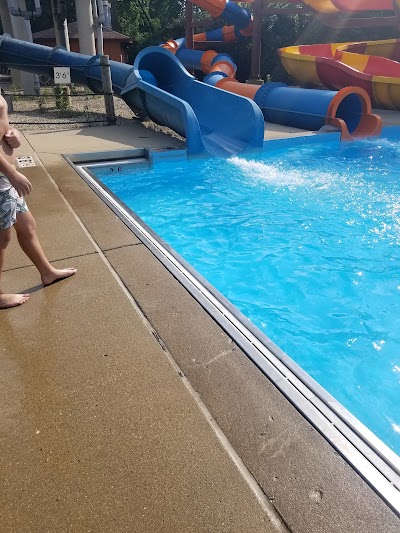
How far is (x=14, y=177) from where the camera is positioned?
7.15 feet

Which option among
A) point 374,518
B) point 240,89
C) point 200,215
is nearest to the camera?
point 374,518

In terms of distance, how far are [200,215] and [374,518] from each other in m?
4.47

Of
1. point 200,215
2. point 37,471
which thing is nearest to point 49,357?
point 37,471

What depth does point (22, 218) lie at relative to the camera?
96.7 inches

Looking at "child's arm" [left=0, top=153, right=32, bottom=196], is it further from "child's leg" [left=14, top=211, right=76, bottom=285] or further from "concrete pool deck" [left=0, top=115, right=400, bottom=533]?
"concrete pool deck" [left=0, top=115, right=400, bottom=533]

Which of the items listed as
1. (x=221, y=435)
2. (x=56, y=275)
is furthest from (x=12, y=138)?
(x=221, y=435)

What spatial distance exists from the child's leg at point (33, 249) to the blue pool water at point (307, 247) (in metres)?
1.62

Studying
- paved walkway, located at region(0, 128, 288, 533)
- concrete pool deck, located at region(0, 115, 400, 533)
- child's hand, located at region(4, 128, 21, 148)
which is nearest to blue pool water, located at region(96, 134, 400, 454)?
concrete pool deck, located at region(0, 115, 400, 533)

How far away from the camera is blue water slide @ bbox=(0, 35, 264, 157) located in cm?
771

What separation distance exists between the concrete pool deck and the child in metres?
0.16

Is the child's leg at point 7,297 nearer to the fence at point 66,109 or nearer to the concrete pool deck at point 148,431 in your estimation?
the concrete pool deck at point 148,431

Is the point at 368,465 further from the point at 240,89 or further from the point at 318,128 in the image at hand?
the point at 240,89

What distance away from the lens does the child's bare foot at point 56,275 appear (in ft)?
9.00

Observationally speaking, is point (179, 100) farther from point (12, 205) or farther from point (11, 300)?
point (11, 300)
